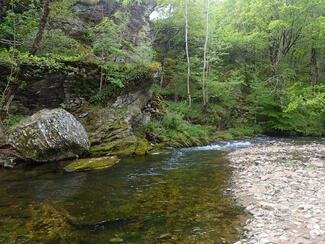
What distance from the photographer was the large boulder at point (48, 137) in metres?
12.8

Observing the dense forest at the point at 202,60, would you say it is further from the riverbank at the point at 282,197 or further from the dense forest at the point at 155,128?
the riverbank at the point at 282,197

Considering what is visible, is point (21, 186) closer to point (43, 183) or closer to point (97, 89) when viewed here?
point (43, 183)

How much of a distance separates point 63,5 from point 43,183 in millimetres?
12236

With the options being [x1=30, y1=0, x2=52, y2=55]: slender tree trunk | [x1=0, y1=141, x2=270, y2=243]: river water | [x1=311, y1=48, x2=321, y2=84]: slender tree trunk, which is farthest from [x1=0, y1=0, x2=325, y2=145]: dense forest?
[x1=0, y1=141, x2=270, y2=243]: river water

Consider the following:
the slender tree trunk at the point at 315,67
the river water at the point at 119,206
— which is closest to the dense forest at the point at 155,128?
the river water at the point at 119,206

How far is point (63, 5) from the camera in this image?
60.7 feet

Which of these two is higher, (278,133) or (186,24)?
(186,24)

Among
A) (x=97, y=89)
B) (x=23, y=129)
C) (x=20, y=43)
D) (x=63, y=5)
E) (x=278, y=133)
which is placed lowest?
(x=278, y=133)

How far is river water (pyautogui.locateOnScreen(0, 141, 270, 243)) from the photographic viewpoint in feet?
19.6

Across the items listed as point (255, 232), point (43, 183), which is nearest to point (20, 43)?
point (43, 183)

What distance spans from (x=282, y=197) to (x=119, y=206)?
4004mm

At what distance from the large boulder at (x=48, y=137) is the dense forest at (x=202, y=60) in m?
3.63

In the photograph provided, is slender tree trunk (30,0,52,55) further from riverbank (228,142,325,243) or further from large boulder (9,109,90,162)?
riverbank (228,142,325,243)

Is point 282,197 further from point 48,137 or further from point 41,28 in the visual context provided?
point 41,28
